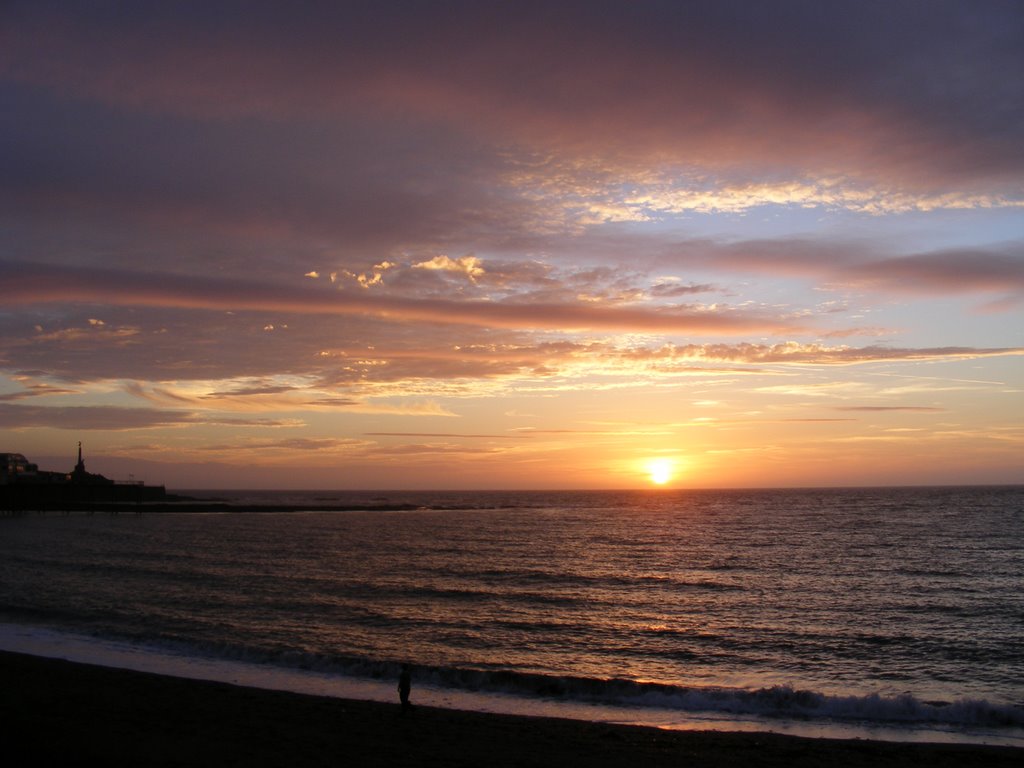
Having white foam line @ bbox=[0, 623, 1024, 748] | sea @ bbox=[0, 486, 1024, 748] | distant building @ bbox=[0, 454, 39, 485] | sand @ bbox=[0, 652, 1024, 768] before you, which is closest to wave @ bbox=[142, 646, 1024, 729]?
sea @ bbox=[0, 486, 1024, 748]

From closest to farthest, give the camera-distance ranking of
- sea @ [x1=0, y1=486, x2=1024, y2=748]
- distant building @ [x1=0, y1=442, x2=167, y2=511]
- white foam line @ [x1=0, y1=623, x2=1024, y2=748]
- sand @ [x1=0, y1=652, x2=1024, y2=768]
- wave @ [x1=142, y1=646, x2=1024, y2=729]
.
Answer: sand @ [x1=0, y1=652, x2=1024, y2=768] < white foam line @ [x1=0, y1=623, x2=1024, y2=748] < wave @ [x1=142, y1=646, x2=1024, y2=729] < sea @ [x1=0, y1=486, x2=1024, y2=748] < distant building @ [x1=0, y1=442, x2=167, y2=511]

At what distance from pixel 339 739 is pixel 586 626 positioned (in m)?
15.6

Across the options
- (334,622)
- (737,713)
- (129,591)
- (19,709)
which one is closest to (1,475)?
(129,591)

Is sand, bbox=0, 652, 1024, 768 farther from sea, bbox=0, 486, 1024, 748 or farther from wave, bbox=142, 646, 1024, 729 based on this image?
wave, bbox=142, 646, 1024, 729

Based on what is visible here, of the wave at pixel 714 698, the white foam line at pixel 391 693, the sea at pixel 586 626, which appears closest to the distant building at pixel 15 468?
the sea at pixel 586 626

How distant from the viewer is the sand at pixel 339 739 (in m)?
13.8

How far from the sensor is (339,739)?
1524cm

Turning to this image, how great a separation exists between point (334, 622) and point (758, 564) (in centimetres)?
3026

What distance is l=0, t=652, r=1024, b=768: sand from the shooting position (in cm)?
1383

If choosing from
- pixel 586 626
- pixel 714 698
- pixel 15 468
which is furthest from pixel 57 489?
pixel 714 698

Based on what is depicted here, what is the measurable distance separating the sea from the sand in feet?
6.37

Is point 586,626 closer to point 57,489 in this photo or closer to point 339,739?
point 339,739

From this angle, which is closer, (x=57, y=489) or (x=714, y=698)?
(x=714, y=698)

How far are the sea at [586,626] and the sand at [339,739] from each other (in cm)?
194
